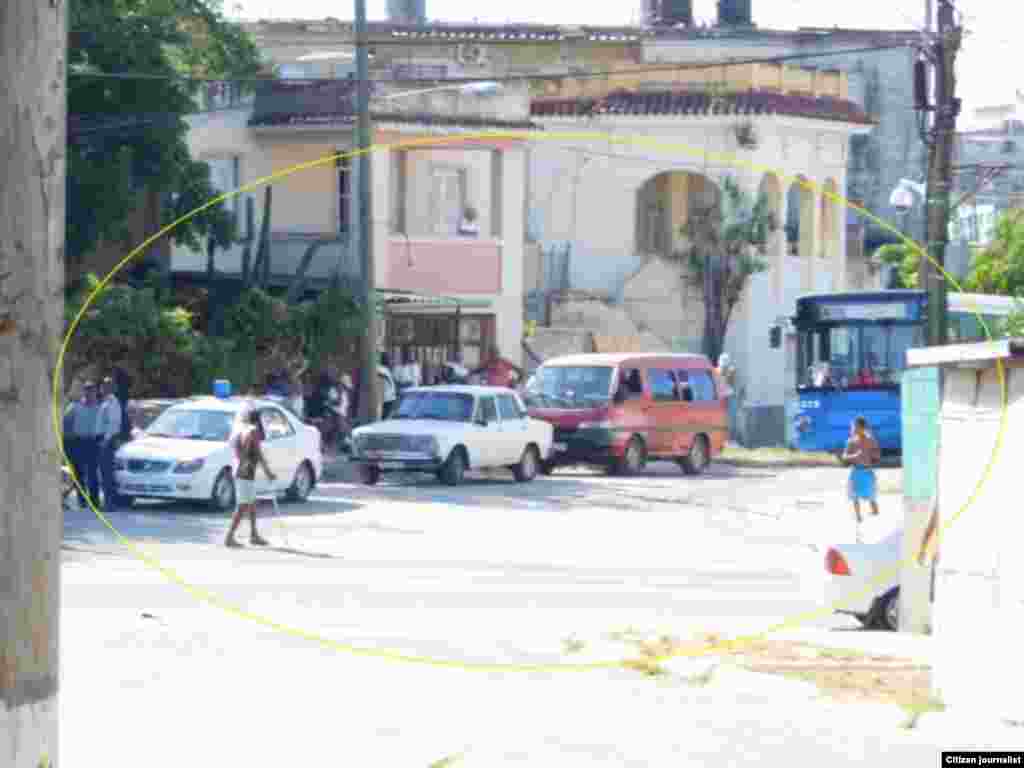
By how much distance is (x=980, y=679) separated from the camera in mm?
10984

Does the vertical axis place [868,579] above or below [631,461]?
above

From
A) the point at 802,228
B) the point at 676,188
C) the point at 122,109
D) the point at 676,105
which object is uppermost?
the point at 676,105

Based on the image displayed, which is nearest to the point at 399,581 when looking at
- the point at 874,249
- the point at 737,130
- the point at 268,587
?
the point at 268,587

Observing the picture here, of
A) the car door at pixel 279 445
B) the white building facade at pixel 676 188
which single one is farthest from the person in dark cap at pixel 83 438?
the white building facade at pixel 676 188

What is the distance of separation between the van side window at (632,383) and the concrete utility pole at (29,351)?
30279 mm

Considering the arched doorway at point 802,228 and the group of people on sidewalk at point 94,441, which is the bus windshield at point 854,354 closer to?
the group of people on sidewalk at point 94,441

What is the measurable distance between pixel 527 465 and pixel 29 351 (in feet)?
91.1

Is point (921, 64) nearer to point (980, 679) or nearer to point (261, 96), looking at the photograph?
point (980, 679)

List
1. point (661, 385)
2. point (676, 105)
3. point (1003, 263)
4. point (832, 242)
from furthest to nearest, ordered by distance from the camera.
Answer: point (832, 242), point (676, 105), point (1003, 263), point (661, 385)

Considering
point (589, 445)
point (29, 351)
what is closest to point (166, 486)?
point (589, 445)

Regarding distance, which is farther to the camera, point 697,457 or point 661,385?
point 697,457

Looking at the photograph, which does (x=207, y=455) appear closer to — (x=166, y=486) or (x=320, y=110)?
(x=166, y=486)

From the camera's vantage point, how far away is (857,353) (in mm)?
37844

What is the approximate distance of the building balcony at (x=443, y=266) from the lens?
4306 centimetres
